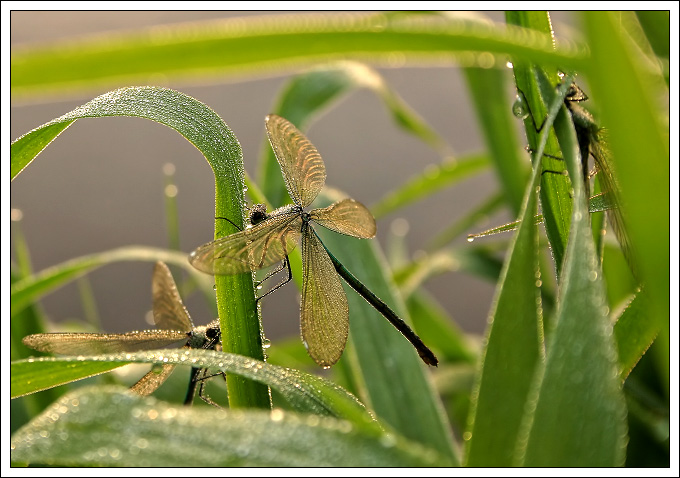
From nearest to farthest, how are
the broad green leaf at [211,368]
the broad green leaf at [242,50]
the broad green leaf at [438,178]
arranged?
the broad green leaf at [242,50] < the broad green leaf at [211,368] < the broad green leaf at [438,178]

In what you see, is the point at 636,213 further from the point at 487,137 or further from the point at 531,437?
the point at 487,137

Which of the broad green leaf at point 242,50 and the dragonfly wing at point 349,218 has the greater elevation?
the broad green leaf at point 242,50

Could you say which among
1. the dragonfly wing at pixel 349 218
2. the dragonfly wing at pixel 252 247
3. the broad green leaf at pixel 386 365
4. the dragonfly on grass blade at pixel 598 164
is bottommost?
the broad green leaf at pixel 386 365

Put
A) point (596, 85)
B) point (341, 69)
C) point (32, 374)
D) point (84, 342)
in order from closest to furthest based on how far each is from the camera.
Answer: point (596, 85) → point (32, 374) → point (84, 342) → point (341, 69)

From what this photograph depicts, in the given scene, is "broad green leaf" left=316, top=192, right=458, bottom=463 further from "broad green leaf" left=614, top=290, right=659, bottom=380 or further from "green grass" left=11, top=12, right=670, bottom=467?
"broad green leaf" left=614, top=290, right=659, bottom=380

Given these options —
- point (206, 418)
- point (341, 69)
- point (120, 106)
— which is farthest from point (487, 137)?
point (206, 418)

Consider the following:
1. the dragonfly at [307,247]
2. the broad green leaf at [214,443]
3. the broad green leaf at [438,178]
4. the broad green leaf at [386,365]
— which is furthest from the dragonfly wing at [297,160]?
the broad green leaf at [438,178]

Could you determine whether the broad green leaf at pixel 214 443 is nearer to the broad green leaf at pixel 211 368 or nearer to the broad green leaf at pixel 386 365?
the broad green leaf at pixel 211 368
